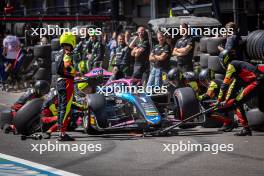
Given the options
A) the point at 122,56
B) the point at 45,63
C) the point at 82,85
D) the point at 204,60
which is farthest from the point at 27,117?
the point at 45,63

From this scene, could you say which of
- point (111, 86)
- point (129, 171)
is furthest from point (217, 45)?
point (129, 171)

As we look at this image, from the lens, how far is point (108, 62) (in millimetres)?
19906

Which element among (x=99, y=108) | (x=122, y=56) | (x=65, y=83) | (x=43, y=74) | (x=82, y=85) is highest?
(x=65, y=83)

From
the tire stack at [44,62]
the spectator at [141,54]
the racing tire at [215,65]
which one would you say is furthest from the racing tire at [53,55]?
the racing tire at [215,65]

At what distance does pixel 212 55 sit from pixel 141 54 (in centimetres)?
200

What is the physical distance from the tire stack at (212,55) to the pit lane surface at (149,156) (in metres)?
2.43

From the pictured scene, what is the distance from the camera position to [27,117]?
11992 mm

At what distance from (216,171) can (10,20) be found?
15.1 metres

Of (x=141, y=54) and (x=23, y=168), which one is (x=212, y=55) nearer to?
(x=141, y=54)

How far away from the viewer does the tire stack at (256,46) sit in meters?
14.5

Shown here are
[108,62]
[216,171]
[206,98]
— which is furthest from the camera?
[108,62]

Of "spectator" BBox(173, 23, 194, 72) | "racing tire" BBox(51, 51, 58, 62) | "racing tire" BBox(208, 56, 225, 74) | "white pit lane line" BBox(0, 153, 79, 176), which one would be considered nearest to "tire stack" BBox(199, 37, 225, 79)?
"racing tire" BBox(208, 56, 225, 74)

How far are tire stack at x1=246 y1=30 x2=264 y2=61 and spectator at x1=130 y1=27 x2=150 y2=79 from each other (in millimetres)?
2535

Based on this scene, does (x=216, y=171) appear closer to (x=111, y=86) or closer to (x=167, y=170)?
(x=167, y=170)
